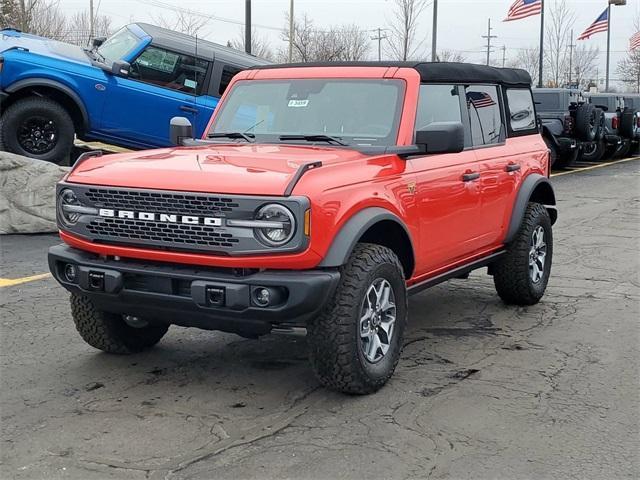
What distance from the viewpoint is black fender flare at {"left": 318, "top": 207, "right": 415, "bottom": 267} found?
4.13m

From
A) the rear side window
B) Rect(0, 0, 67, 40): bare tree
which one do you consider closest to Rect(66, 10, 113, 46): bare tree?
Rect(0, 0, 67, 40): bare tree

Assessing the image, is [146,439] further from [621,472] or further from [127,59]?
[127,59]

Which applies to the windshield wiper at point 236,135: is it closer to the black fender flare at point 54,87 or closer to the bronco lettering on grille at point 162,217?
the bronco lettering on grille at point 162,217

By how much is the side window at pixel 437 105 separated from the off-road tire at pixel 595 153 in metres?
16.0

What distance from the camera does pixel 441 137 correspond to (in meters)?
4.88

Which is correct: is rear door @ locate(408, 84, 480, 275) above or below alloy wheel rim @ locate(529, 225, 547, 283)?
above

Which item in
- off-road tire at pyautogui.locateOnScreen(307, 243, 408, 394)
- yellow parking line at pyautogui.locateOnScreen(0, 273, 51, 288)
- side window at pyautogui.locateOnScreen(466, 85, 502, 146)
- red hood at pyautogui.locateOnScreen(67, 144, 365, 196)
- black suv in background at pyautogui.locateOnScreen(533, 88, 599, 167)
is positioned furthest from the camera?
black suv in background at pyautogui.locateOnScreen(533, 88, 599, 167)

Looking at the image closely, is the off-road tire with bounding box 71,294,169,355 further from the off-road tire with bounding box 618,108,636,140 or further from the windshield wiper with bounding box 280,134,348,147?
the off-road tire with bounding box 618,108,636,140

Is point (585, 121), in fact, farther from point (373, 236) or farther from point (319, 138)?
point (373, 236)

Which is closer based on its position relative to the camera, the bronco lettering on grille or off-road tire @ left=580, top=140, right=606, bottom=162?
the bronco lettering on grille

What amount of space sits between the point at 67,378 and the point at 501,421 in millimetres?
2434

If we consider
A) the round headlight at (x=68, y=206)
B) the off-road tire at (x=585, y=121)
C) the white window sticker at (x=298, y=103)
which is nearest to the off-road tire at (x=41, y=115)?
the white window sticker at (x=298, y=103)

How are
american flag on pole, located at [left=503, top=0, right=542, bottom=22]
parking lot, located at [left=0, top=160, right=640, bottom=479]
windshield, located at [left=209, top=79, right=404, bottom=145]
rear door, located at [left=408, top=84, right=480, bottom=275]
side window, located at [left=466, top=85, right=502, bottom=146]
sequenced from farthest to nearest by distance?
american flag on pole, located at [left=503, top=0, right=542, bottom=22], side window, located at [left=466, top=85, right=502, bottom=146], windshield, located at [left=209, top=79, right=404, bottom=145], rear door, located at [left=408, top=84, right=480, bottom=275], parking lot, located at [left=0, top=160, right=640, bottom=479]

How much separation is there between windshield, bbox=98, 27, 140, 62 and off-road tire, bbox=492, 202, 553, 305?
22.2ft
